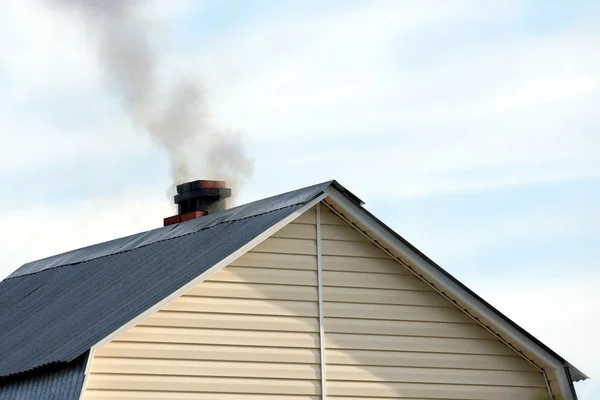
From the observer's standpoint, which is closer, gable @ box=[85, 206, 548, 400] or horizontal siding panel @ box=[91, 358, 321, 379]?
horizontal siding panel @ box=[91, 358, 321, 379]

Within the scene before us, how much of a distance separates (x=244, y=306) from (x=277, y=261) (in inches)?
34.8

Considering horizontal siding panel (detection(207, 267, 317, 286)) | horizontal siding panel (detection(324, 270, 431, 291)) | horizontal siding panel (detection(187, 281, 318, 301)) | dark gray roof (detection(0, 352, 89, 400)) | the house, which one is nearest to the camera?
dark gray roof (detection(0, 352, 89, 400))

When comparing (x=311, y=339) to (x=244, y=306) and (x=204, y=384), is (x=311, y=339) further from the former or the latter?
(x=204, y=384)

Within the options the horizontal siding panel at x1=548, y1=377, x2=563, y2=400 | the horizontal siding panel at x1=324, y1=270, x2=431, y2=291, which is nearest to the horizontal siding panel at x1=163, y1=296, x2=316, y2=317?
the horizontal siding panel at x1=324, y1=270, x2=431, y2=291

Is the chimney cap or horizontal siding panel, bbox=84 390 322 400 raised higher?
the chimney cap

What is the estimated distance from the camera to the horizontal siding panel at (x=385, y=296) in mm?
19938

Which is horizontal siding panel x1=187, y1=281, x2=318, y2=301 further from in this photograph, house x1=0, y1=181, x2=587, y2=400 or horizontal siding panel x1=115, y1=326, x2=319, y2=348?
horizontal siding panel x1=115, y1=326, x2=319, y2=348

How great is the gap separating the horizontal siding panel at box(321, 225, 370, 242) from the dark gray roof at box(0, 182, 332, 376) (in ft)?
2.12

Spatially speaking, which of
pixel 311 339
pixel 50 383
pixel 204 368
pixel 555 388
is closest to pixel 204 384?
pixel 204 368

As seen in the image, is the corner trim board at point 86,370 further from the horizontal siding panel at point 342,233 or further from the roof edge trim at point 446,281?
the roof edge trim at point 446,281

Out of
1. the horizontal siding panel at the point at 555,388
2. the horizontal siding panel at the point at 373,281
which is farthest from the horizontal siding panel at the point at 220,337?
the horizontal siding panel at the point at 555,388

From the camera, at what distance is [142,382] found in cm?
1820

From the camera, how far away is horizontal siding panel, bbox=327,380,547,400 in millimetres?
19609

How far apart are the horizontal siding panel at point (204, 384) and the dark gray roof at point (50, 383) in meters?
0.29
